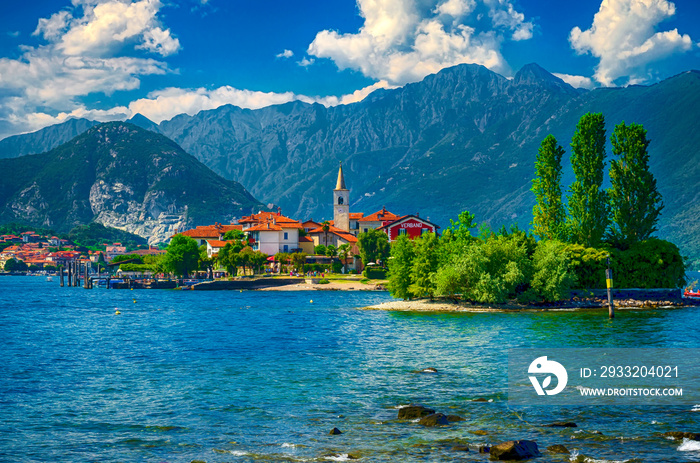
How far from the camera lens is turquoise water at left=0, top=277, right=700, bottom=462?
19984mm

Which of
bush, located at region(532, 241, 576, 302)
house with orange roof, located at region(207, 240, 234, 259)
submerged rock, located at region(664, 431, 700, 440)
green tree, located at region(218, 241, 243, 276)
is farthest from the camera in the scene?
house with orange roof, located at region(207, 240, 234, 259)

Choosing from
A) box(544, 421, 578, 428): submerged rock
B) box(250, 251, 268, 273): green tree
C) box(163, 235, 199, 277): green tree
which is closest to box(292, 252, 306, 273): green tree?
box(250, 251, 268, 273): green tree

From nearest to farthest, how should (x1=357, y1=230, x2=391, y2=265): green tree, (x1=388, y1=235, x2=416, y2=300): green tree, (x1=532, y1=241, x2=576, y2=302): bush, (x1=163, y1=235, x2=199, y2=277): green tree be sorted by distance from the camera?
(x1=532, y1=241, x2=576, y2=302): bush < (x1=388, y1=235, x2=416, y2=300): green tree < (x1=357, y1=230, x2=391, y2=265): green tree < (x1=163, y1=235, x2=199, y2=277): green tree

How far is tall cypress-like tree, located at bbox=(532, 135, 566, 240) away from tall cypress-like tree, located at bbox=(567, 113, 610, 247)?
2.06m

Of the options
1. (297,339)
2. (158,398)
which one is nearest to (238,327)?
(297,339)

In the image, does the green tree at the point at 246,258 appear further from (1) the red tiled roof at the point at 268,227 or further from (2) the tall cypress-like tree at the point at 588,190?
(2) the tall cypress-like tree at the point at 588,190

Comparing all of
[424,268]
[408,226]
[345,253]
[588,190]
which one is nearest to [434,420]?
[424,268]

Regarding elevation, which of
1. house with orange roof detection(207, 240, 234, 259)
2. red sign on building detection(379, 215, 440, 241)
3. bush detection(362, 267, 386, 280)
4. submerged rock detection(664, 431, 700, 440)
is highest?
red sign on building detection(379, 215, 440, 241)

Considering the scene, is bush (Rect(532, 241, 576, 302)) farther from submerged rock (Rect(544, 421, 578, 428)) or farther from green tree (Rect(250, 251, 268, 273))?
green tree (Rect(250, 251, 268, 273))

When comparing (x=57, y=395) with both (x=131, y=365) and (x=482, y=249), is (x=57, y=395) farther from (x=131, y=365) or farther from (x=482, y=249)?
(x=482, y=249)

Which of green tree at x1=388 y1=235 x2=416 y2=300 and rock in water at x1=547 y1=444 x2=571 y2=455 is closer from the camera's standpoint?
rock in water at x1=547 y1=444 x2=571 y2=455

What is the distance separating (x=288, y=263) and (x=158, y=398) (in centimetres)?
13280

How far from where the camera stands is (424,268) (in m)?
79.0

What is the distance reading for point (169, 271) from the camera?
161875 mm
